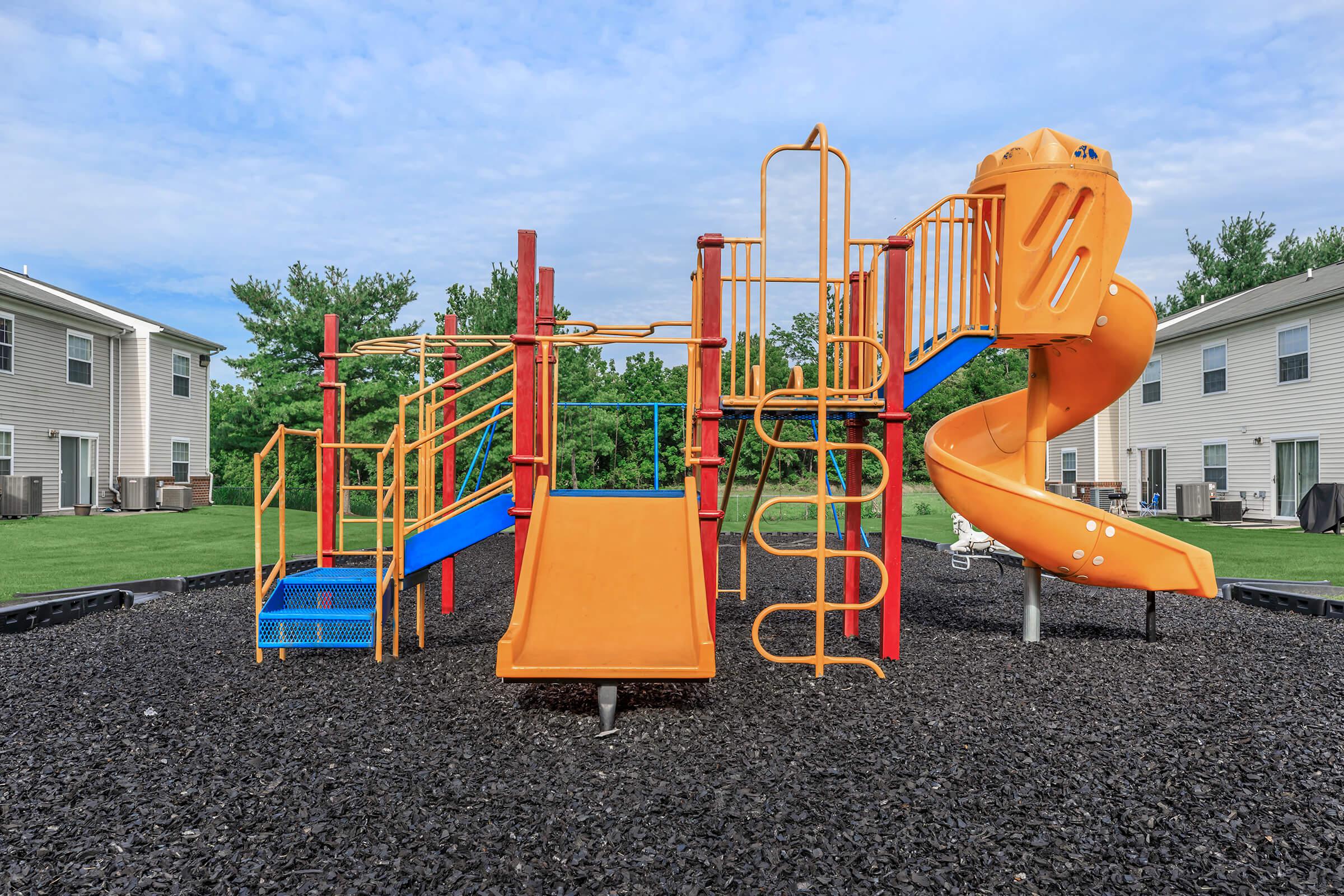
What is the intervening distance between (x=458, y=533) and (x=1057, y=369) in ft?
16.0

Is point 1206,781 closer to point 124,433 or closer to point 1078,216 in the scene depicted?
point 1078,216

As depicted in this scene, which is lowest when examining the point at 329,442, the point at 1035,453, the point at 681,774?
the point at 681,774

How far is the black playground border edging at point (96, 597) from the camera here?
6652mm

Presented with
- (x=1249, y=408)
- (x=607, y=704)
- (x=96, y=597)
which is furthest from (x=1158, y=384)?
(x=96, y=597)

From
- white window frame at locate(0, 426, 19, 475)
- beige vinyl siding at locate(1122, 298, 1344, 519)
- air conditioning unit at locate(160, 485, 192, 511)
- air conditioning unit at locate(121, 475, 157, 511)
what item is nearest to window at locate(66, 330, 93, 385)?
white window frame at locate(0, 426, 19, 475)

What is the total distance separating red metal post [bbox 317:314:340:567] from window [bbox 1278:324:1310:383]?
20571 millimetres

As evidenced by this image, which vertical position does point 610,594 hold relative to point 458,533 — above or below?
below

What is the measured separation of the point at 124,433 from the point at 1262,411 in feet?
97.7

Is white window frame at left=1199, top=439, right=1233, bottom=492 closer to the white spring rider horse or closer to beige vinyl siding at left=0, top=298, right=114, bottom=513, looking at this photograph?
the white spring rider horse

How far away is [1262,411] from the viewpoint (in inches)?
766

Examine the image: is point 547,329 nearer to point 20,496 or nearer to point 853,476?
point 853,476

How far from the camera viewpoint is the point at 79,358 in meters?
21.3

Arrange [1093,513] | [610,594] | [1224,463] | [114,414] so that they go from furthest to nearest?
1. [114,414]
2. [1224,463]
3. [1093,513]
4. [610,594]

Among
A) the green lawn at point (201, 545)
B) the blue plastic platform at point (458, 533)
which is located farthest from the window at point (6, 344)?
the blue plastic platform at point (458, 533)
